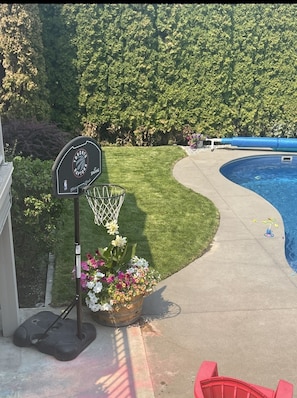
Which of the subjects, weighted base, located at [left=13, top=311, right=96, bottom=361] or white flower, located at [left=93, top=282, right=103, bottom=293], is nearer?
weighted base, located at [left=13, top=311, right=96, bottom=361]

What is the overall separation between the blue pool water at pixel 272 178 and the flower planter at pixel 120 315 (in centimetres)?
512

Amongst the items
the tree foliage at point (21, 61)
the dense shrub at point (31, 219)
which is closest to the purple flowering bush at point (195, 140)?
the tree foliage at point (21, 61)

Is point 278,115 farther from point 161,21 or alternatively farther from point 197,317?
point 197,317

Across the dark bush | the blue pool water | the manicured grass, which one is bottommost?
the blue pool water

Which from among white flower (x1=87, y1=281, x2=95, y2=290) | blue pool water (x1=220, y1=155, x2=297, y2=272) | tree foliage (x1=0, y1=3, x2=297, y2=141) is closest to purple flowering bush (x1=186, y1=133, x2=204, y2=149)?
tree foliage (x1=0, y1=3, x2=297, y2=141)

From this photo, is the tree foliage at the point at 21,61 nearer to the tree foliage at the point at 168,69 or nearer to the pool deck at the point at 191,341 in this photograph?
the tree foliage at the point at 168,69

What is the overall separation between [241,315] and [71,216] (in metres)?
4.41

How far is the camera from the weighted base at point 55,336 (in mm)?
4762

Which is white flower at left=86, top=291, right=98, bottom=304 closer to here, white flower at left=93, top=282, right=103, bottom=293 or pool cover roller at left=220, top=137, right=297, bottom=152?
white flower at left=93, top=282, right=103, bottom=293

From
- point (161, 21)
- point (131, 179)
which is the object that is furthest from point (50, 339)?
point (161, 21)

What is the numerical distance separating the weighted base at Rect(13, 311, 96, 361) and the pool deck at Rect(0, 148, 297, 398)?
77 millimetres

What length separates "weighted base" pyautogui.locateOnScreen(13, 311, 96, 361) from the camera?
476 centimetres

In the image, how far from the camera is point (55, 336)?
16.2ft

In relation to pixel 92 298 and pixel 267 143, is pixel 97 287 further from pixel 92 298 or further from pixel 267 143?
pixel 267 143
